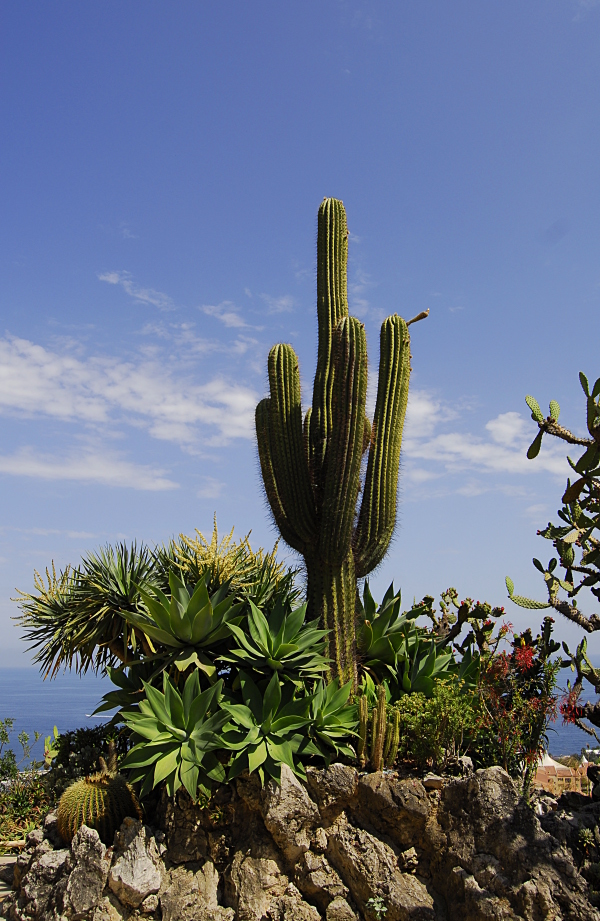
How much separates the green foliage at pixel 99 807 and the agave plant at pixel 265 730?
117 cm

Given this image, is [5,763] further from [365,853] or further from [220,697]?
[365,853]

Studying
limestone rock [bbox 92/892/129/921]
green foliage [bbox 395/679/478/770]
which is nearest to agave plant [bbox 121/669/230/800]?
limestone rock [bbox 92/892/129/921]

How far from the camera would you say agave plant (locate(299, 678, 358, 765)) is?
625 cm

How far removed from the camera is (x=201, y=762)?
5.94 m

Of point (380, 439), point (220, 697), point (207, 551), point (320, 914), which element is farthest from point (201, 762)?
point (380, 439)

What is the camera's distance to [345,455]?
7320 mm

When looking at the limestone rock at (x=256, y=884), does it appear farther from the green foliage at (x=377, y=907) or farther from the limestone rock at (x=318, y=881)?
the green foliage at (x=377, y=907)

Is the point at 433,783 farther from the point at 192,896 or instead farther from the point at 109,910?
the point at 109,910

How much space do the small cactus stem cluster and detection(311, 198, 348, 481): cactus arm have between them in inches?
111

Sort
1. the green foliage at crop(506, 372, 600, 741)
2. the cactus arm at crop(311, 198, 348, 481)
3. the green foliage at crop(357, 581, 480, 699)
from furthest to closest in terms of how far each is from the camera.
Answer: the cactus arm at crop(311, 198, 348, 481) < the green foliage at crop(357, 581, 480, 699) < the green foliage at crop(506, 372, 600, 741)

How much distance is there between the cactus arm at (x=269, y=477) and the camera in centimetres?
771

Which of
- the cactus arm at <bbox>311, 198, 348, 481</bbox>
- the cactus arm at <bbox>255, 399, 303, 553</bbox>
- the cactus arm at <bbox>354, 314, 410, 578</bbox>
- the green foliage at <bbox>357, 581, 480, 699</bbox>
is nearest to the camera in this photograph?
the green foliage at <bbox>357, 581, 480, 699</bbox>

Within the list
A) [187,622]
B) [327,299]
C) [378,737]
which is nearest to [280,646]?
[187,622]

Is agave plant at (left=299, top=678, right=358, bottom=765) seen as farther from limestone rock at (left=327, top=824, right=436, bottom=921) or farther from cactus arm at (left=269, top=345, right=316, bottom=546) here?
cactus arm at (left=269, top=345, right=316, bottom=546)
